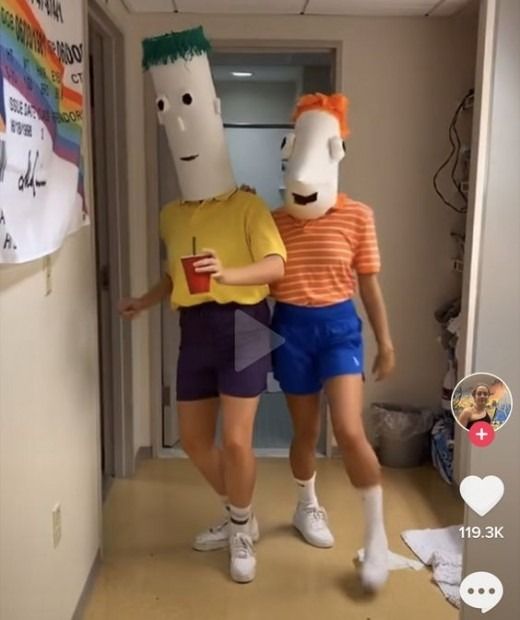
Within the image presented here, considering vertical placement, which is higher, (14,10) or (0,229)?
(14,10)

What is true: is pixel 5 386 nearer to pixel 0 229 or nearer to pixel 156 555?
pixel 0 229

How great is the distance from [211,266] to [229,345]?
337mm

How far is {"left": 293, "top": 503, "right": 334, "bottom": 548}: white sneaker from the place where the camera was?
2.29 m

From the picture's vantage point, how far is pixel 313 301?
2.01 meters

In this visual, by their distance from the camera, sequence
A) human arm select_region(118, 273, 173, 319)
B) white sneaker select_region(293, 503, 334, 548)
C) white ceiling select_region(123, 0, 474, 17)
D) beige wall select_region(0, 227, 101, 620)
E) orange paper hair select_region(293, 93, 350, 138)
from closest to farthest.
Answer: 1. beige wall select_region(0, 227, 101, 620)
2. orange paper hair select_region(293, 93, 350, 138)
3. human arm select_region(118, 273, 173, 319)
4. white sneaker select_region(293, 503, 334, 548)
5. white ceiling select_region(123, 0, 474, 17)

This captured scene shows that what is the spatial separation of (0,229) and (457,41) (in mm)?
2045

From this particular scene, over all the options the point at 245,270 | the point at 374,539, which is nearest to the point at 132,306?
the point at 245,270

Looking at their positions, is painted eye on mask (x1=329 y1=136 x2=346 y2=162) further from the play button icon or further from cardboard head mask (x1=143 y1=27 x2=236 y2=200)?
the play button icon

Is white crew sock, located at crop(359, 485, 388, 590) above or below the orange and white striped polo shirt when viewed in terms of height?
below

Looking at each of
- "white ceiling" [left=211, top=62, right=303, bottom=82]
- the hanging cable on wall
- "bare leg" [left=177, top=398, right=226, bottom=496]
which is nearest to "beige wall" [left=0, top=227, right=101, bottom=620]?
"bare leg" [left=177, top=398, right=226, bottom=496]

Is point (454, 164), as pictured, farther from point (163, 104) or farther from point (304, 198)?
point (163, 104)

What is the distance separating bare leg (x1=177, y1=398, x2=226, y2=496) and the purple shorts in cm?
9

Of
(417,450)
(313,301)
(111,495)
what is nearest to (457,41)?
(313,301)

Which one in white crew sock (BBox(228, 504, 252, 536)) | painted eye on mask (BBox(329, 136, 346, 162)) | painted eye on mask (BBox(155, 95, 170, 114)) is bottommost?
white crew sock (BBox(228, 504, 252, 536))
